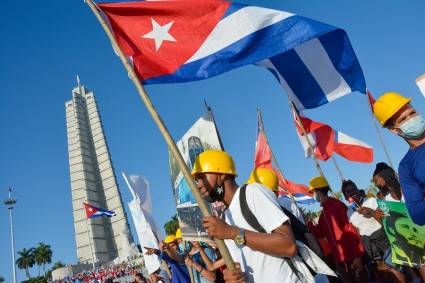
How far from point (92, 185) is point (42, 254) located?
2849 cm

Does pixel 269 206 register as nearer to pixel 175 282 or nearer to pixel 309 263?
pixel 309 263

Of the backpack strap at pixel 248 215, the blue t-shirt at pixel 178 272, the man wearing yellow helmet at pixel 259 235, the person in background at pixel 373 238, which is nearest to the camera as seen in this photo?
the man wearing yellow helmet at pixel 259 235

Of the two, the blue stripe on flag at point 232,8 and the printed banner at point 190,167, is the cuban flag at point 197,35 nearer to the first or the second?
the blue stripe on flag at point 232,8

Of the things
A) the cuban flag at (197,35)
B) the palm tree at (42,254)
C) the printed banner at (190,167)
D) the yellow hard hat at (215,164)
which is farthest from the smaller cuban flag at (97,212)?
the palm tree at (42,254)

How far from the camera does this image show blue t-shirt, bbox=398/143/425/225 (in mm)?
2295

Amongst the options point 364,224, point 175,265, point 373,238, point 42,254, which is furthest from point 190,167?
point 42,254

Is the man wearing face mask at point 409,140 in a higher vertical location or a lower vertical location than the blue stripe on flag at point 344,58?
lower

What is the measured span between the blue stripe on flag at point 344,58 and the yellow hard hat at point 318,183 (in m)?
1.34

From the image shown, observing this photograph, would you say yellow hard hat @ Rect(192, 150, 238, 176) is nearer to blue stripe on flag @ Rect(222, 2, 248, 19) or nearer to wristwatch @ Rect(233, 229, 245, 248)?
wristwatch @ Rect(233, 229, 245, 248)

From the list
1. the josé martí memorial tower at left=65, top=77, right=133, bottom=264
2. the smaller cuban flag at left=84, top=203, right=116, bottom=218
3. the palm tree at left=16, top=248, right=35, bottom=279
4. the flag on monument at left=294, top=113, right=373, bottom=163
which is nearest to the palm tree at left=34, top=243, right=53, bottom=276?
the palm tree at left=16, top=248, right=35, bottom=279

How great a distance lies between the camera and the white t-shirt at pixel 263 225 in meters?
1.92

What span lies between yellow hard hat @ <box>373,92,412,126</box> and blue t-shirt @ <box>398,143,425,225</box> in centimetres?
27

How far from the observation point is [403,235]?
3250 millimetres

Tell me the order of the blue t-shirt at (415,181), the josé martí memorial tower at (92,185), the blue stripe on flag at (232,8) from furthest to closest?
the josé martí memorial tower at (92,185) → the blue stripe on flag at (232,8) → the blue t-shirt at (415,181)
